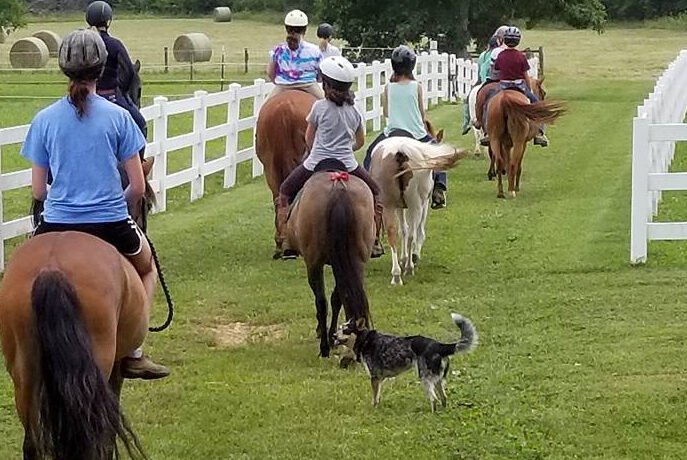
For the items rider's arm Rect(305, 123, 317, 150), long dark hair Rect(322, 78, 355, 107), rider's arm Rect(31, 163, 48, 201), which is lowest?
rider's arm Rect(305, 123, 317, 150)

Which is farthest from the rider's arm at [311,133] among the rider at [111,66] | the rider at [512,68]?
the rider at [512,68]

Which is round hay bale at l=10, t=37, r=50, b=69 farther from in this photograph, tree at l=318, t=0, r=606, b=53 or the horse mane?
the horse mane

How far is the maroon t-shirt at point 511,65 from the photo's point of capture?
1617cm

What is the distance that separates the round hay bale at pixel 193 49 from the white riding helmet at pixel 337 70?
1749 inches

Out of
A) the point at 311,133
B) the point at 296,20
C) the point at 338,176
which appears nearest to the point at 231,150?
the point at 296,20

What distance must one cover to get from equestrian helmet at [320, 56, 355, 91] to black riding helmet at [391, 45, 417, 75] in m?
2.23

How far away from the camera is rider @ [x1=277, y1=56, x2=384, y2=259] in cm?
870

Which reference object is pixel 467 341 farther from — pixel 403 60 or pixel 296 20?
pixel 296 20

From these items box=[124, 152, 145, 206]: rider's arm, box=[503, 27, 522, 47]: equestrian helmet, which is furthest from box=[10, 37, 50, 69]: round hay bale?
box=[124, 152, 145, 206]: rider's arm

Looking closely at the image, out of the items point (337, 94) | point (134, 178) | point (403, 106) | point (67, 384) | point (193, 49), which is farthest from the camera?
point (193, 49)

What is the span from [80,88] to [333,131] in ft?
11.1

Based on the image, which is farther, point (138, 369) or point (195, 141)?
point (195, 141)

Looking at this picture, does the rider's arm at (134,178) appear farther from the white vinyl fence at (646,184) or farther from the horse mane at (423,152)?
the white vinyl fence at (646,184)

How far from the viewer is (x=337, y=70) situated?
8641 millimetres
